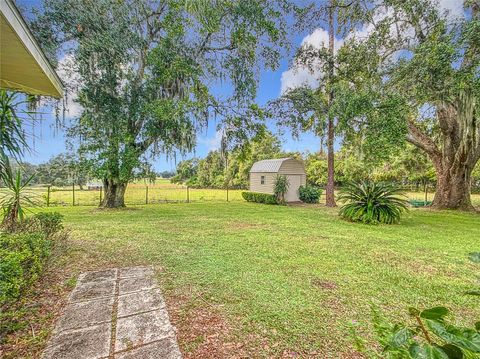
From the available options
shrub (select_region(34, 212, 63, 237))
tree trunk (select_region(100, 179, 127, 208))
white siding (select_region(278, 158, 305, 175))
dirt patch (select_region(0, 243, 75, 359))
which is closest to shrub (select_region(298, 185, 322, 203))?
white siding (select_region(278, 158, 305, 175))

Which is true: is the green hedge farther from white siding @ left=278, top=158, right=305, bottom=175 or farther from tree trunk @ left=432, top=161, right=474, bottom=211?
tree trunk @ left=432, top=161, right=474, bottom=211

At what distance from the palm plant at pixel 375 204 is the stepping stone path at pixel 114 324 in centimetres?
591

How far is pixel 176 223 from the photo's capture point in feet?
21.3

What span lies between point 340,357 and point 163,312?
1.48m

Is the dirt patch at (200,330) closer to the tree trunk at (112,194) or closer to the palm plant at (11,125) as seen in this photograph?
the palm plant at (11,125)

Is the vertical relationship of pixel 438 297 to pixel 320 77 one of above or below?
below

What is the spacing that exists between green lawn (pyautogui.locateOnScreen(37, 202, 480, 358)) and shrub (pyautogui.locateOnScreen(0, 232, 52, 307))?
2.80 feet

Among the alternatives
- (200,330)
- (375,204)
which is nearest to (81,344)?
(200,330)

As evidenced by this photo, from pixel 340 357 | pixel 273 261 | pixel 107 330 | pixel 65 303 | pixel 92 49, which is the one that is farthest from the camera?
pixel 92 49

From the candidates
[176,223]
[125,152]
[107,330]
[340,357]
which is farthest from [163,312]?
[125,152]

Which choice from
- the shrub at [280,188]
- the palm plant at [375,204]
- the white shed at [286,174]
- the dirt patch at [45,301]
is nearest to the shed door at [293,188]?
the white shed at [286,174]

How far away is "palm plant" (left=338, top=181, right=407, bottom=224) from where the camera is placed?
6568 millimetres

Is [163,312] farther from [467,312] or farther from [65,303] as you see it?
[467,312]

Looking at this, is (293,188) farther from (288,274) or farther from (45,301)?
(45,301)
